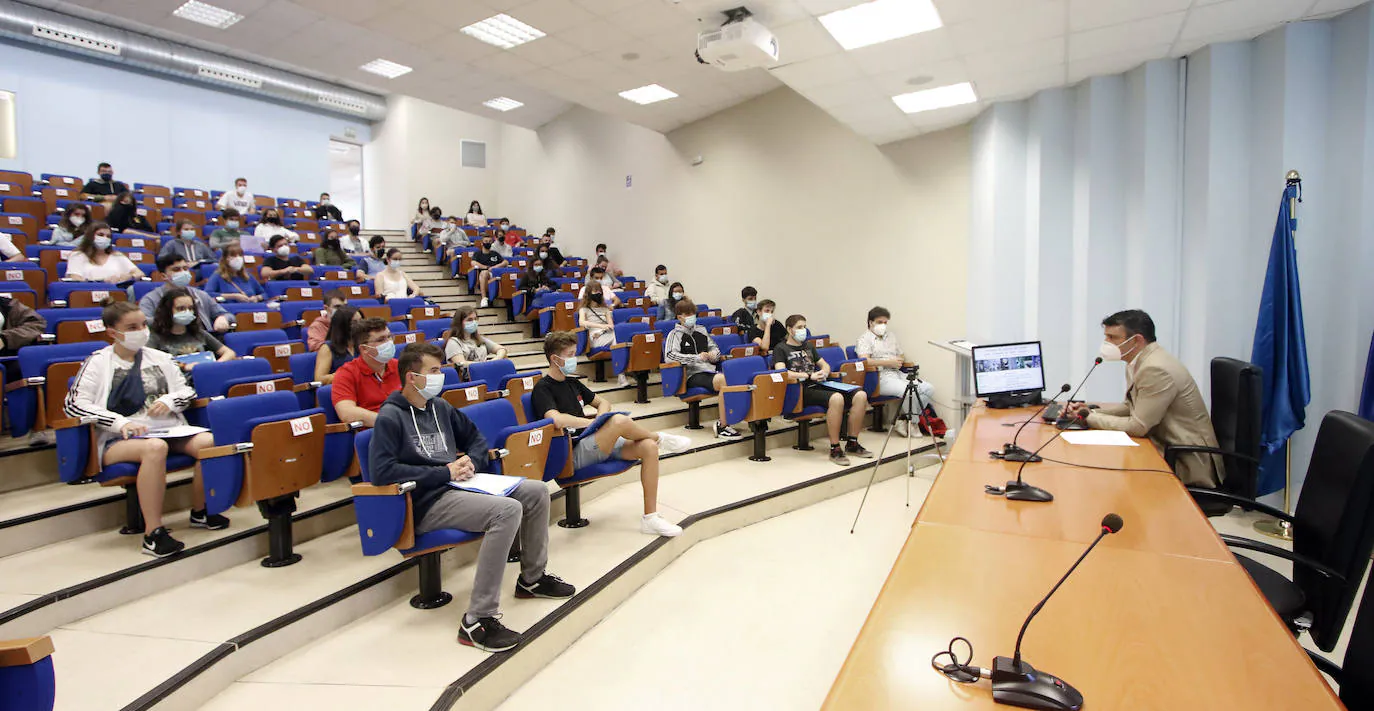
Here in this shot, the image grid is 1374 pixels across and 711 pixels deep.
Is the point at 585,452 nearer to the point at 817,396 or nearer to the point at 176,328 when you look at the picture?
the point at 176,328

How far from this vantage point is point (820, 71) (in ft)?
16.2

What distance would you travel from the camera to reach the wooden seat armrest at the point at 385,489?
2.52 m

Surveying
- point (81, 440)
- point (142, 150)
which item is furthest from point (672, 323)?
point (142, 150)

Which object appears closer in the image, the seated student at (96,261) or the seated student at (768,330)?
the seated student at (96,261)

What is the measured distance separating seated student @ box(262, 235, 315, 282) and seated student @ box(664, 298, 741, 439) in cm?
396

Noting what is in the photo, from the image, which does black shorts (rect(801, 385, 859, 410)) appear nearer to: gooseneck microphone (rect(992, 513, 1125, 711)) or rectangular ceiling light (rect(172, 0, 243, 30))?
gooseneck microphone (rect(992, 513, 1125, 711))

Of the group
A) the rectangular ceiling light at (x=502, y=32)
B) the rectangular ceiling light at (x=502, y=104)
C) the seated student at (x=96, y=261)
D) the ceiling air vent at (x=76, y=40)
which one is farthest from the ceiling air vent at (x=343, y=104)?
the rectangular ceiling light at (x=502, y=32)

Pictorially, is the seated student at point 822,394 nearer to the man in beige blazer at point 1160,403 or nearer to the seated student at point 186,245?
the man in beige blazer at point 1160,403

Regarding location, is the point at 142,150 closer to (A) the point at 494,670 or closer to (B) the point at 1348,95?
(A) the point at 494,670

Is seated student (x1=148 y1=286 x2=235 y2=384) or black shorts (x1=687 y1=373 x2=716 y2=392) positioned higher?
seated student (x1=148 y1=286 x2=235 y2=384)

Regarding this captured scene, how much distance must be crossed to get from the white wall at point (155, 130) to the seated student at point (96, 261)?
6.77 meters

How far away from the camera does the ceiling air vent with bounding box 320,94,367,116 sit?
42.3ft

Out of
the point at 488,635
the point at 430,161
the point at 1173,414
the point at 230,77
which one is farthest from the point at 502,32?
the point at 230,77

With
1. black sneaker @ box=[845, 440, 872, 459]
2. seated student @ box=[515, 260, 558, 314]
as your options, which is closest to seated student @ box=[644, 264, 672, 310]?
seated student @ box=[515, 260, 558, 314]
